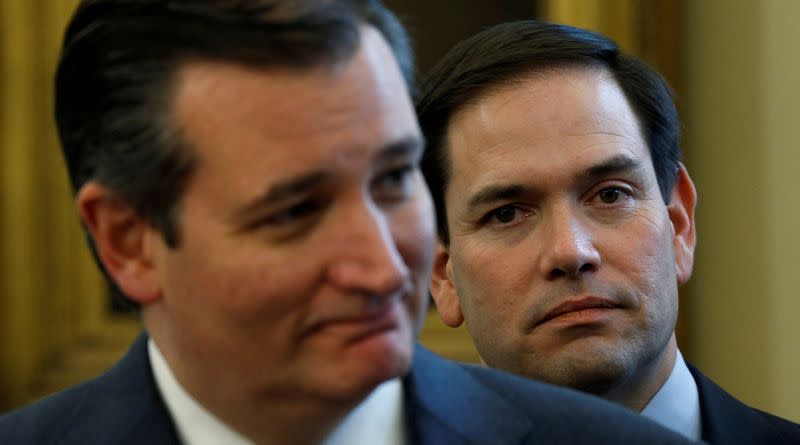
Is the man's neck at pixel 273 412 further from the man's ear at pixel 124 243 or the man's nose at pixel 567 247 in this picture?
the man's nose at pixel 567 247

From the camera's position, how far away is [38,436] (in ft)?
5.13

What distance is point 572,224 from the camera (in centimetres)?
209

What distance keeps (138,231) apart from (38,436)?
10.0 inches

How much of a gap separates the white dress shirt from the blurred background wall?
1747 mm

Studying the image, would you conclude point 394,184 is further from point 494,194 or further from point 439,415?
point 494,194

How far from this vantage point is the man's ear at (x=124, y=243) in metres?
1.54

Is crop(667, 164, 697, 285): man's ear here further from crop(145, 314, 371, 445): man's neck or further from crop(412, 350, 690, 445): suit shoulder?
crop(145, 314, 371, 445): man's neck

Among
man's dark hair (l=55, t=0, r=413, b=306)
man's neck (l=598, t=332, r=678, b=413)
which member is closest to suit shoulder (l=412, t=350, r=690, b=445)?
man's dark hair (l=55, t=0, r=413, b=306)

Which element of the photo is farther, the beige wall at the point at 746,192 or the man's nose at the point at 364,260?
the beige wall at the point at 746,192

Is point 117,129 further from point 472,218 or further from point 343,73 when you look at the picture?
point 472,218

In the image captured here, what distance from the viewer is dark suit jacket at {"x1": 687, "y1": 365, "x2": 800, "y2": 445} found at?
2084 millimetres

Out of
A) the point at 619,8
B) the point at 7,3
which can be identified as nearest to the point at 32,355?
the point at 7,3

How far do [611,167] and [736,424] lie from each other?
Answer: 42 cm

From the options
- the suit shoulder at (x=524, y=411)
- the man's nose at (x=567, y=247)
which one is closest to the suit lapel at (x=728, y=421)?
the man's nose at (x=567, y=247)
